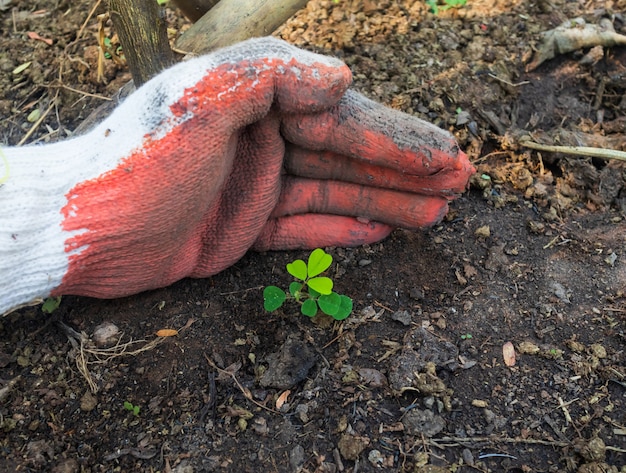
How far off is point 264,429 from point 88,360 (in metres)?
0.48

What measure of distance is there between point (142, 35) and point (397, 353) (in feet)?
3.48

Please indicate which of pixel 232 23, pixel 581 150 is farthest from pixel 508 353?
pixel 232 23

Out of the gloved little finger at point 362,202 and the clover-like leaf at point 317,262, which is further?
the gloved little finger at point 362,202

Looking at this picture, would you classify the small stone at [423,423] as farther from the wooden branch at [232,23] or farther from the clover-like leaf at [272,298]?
the wooden branch at [232,23]

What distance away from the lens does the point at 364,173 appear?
1546 mm

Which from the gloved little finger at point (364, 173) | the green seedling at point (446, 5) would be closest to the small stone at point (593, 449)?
the gloved little finger at point (364, 173)

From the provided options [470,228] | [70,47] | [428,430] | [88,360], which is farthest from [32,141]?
[428,430]

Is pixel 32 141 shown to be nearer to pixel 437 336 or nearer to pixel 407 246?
pixel 407 246

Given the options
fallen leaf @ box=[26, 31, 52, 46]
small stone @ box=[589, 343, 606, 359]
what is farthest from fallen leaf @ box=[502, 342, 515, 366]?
fallen leaf @ box=[26, 31, 52, 46]

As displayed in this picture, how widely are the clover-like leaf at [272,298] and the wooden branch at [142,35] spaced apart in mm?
685

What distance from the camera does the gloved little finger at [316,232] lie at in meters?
1.65

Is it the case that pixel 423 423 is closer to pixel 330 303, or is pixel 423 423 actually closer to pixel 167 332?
pixel 330 303

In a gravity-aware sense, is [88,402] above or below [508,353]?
above

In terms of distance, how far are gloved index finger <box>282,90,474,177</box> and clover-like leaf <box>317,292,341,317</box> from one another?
14.1 inches
